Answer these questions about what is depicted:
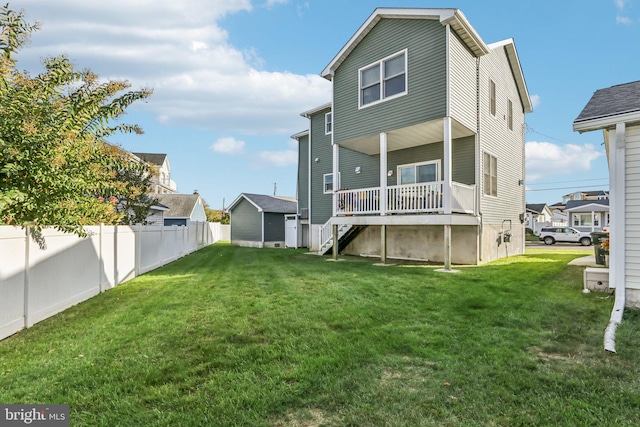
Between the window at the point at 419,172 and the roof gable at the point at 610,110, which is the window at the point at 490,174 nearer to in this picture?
the window at the point at 419,172

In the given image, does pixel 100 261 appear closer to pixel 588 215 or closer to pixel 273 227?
pixel 273 227

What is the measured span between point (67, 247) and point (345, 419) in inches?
221

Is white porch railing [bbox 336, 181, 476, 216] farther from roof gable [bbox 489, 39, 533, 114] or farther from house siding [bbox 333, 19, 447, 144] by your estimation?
roof gable [bbox 489, 39, 533, 114]

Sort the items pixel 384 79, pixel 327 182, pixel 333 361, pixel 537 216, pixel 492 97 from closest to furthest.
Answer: pixel 333 361 < pixel 384 79 < pixel 492 97 < pixel 327 182 < pixel 537 216

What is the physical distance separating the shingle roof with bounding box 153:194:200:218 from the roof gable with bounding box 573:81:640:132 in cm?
3172

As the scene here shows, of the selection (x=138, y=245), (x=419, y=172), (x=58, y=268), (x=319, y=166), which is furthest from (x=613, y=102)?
(x=319, y=166)

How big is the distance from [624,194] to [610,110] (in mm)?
1385

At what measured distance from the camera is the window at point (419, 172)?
39.1ft

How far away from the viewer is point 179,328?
4309 mm

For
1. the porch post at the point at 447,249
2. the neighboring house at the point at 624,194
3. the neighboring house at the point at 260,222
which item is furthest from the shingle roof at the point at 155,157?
the neighboring house at the point at 624,194

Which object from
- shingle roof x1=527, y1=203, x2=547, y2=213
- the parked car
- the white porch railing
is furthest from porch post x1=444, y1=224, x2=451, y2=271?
shingle roof x1=527, y1=203, x2=547, y2=213

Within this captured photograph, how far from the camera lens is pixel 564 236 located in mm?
24625

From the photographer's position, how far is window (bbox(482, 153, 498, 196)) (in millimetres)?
11374

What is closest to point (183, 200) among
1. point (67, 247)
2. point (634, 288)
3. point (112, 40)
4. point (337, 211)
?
point (112, 40)
